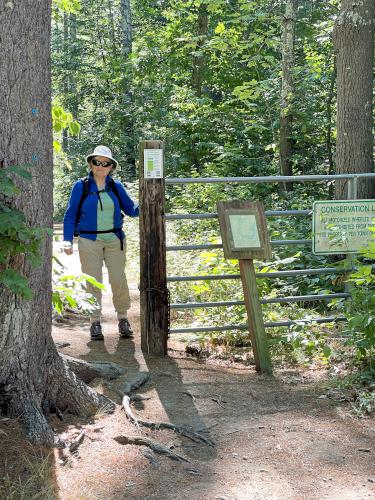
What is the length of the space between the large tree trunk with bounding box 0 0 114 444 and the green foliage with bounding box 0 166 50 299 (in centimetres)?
18

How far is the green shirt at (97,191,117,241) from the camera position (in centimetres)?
672

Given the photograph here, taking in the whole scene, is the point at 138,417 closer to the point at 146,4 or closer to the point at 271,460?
→ the point at 271,460

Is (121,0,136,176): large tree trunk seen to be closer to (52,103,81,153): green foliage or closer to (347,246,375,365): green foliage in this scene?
(52,103,81,153): green foliage

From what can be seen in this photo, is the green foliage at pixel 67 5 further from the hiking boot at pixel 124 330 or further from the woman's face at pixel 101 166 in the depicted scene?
the hiking boot at pixel 124 330

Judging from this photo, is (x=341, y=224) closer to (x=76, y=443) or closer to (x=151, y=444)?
(x=151, y=444)


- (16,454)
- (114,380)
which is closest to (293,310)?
(114,380)

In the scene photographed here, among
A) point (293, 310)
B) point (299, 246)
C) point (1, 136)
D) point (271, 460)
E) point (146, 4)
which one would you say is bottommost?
point (271, 460)

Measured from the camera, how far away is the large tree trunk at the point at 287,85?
1324cm

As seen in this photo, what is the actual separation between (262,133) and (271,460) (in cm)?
1319

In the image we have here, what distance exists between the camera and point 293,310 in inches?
287

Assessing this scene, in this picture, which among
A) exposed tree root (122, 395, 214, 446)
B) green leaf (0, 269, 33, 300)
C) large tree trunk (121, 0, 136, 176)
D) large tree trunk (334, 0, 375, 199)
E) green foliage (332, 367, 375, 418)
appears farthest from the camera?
large tree trunk (121, 0, 136, 176)

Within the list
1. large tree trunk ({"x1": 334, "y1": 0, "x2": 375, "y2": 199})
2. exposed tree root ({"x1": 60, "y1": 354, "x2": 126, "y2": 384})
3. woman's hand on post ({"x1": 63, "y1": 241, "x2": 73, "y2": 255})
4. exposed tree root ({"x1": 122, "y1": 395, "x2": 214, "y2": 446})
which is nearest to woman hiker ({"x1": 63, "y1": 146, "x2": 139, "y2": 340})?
woman's hand on post ({"x1": 63, "y1": 241, "x2": 73, "y2": 255})

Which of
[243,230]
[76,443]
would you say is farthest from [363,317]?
[76,443]

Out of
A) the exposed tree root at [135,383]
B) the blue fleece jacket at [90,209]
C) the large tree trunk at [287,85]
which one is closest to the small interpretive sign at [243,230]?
the blue fleece jacket at [90,209]
